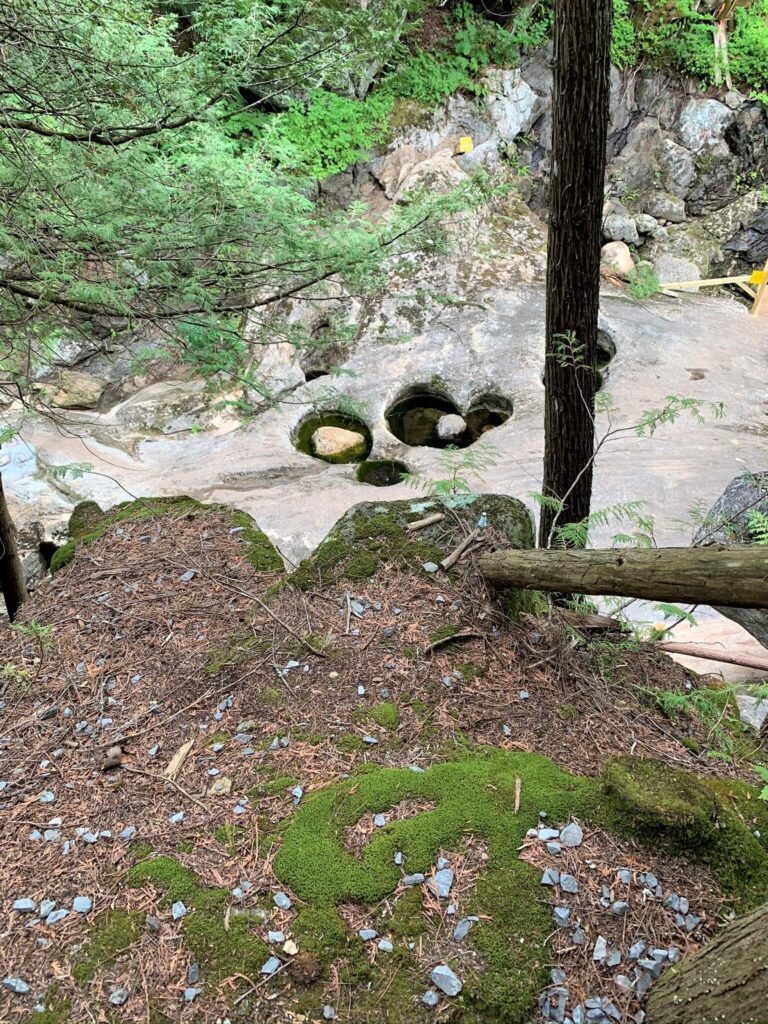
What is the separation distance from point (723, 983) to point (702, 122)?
19.2 m

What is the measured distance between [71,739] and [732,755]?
10.4 feet

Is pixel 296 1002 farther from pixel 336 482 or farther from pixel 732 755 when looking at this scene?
pixel 336 482

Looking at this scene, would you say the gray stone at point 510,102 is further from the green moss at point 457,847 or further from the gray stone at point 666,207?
the green moss at point 457,847

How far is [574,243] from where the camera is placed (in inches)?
148

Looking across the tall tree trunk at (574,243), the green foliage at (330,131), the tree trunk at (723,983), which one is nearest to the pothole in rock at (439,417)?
the green foliage at (330,131)

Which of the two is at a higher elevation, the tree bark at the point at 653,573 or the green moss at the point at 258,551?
the tree bark at the point at 653,573

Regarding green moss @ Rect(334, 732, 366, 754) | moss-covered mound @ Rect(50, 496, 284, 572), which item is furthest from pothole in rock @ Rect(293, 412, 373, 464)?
green moss @ Rect(334, 732, 366, 754)

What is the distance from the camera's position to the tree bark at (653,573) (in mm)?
1963

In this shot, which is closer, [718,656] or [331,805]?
[331,805]

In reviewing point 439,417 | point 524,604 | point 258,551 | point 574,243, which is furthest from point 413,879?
point 439,417

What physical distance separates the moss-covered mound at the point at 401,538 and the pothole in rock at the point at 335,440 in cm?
663

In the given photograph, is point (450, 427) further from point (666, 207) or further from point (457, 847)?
point (666, 207)

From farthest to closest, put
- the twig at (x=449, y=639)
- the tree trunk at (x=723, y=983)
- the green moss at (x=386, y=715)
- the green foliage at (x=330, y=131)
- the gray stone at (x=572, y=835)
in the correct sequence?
the green foliage at (x=330, y=131)
the twig at (x=449, y=639)
the green moss at (x=386, y=715)
the gray stone at (x=572, y=835)
the tree trunk at (x=723, y=983)

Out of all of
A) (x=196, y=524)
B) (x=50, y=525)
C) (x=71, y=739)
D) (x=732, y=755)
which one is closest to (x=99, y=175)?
(x=196, y=524)
